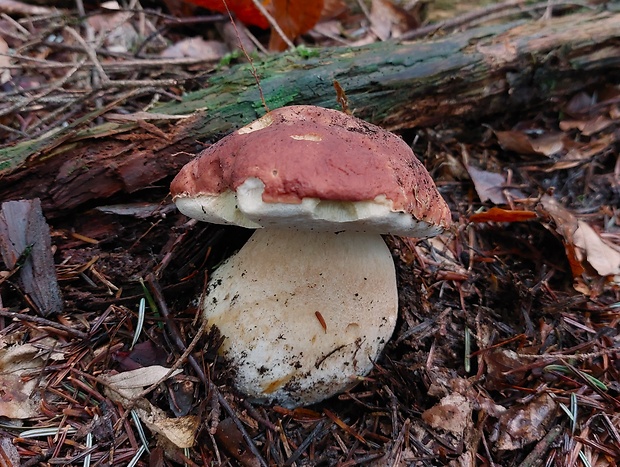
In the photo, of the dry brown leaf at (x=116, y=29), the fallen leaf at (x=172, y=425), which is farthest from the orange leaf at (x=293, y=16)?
the fallen leaf at (x=172, y=425)

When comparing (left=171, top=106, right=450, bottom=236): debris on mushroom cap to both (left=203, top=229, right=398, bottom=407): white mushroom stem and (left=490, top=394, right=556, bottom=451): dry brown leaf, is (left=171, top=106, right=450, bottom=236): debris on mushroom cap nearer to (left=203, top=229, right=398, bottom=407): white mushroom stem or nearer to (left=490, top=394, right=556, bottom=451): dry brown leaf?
(left=203, top=229, right=398, bottom=407): white mushroom stem

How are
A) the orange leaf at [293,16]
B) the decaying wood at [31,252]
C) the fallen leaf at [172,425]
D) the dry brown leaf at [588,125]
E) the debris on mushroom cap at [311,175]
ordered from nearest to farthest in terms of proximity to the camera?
the debris on mushroom cap at [311,175] → the fallen leaf at [172,425] → the decaying wood at [31,252] → the dry brown leaf at [588,125] → the orange leaf at [293,16]

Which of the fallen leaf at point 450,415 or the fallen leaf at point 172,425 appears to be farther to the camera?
the fallen leaf at point 450,415

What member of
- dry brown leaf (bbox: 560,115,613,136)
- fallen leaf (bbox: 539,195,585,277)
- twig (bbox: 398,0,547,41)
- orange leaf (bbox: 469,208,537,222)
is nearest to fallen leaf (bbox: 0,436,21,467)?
orange leaf (bbox: 469,208,537,222)

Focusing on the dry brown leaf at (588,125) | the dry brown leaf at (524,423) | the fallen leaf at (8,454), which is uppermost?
the fallen leaf at (8,454)

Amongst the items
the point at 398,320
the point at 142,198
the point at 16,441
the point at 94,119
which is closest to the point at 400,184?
the point at 398,320

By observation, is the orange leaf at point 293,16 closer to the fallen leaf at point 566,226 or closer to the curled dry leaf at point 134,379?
the fallen leaf at point 566,226
